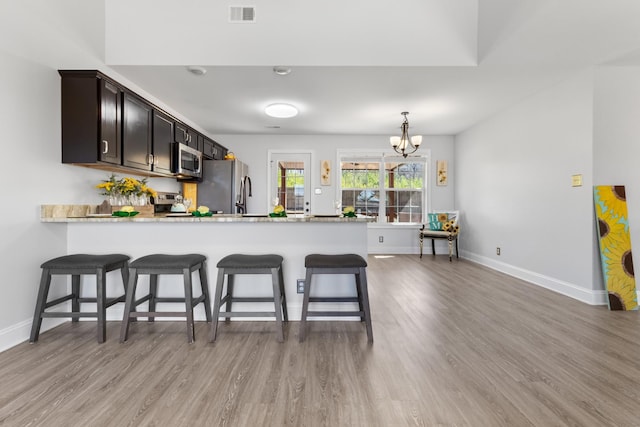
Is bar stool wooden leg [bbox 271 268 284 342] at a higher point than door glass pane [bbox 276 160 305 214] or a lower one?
lower

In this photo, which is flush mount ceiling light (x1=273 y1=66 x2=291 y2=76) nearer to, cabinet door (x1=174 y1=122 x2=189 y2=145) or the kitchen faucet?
cabinet door (x1=174 y1=122 x2=189 y2=145)

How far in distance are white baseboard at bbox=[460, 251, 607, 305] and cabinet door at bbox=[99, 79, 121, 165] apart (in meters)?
4.94

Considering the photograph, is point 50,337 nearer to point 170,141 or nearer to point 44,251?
point 44,251

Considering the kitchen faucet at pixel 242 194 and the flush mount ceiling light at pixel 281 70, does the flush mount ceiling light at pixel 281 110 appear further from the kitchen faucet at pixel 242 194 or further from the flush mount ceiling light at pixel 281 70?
the kitchen faucet at pixel 242 194

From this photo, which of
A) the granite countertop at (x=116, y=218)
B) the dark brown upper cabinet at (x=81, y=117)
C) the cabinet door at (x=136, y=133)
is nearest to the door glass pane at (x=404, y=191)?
the granite countertop at (x=116, y=218)

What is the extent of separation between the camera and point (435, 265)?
17.2 feet

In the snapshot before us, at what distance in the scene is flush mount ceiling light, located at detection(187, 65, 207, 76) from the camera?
321 cm

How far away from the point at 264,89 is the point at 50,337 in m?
3.23

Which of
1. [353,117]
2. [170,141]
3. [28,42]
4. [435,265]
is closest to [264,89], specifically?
[170,141]

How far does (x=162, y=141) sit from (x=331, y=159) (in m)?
3.44

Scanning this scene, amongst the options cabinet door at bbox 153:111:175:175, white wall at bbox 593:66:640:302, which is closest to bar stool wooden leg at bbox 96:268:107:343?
cabinet door at bbox 153:111:175:175

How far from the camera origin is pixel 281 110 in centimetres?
446

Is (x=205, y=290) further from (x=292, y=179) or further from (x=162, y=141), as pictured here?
(x=292, y=179)

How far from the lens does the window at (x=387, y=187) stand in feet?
21.7
